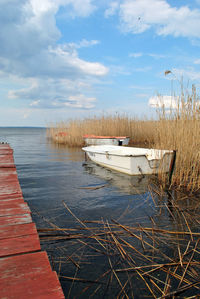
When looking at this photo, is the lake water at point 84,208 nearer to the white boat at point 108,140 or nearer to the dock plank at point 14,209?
the dock plank at point 14,209

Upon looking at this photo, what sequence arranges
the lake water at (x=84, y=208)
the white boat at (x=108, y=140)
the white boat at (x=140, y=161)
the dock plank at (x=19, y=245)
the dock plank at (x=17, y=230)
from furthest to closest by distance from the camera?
the white boat at (x=108, y=140) → the white boat at (x=140, y=161) → the lake water at (x=84, y=208) → the dock plank at (x=17, y=230) → the dock plank at (x=19, y=245)

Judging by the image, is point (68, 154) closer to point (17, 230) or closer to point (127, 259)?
point (127, 259)

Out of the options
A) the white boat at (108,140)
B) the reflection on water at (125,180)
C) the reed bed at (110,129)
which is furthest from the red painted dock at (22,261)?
the reed bed at (110,129)

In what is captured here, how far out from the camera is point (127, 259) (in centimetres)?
248

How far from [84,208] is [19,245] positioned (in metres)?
2.79

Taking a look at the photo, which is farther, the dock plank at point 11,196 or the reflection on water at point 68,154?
the reflection on water at point 68,154

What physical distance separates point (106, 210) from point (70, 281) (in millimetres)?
2010

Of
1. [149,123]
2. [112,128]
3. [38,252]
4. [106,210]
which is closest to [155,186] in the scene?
[106,210]

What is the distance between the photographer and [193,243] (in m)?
2.86

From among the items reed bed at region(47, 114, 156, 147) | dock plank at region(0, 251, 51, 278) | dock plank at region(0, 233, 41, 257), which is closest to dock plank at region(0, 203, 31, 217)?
dock plank at region(0, 233, 41, 257)

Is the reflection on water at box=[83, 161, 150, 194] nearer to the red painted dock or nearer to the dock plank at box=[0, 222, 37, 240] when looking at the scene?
the red painted dock

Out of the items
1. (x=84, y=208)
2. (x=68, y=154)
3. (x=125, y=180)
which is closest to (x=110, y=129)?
(x=68, y=154)

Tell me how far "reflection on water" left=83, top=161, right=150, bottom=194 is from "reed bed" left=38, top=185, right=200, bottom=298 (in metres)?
1.95

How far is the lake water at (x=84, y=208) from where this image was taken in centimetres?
229
